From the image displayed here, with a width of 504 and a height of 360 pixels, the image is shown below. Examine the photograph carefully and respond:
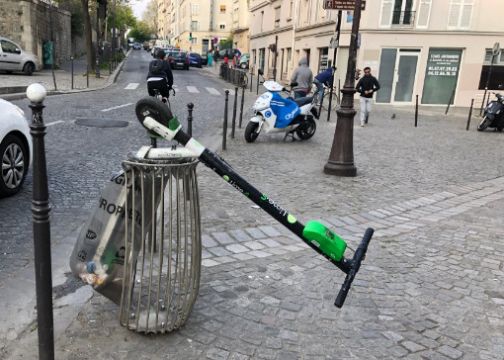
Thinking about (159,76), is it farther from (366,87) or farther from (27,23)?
(27,23)

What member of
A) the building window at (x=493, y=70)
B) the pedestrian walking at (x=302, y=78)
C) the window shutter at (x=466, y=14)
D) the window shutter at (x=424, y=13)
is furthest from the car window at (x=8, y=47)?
the building window at (x=493, y=70)

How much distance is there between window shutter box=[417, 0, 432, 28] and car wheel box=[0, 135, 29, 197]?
69.0ft

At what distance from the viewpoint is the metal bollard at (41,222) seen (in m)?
2.13

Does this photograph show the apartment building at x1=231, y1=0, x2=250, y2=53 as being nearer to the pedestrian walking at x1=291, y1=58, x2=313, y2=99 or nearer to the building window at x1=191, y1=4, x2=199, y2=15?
the building window at x1=191, y1=4, x2=199, y2=15

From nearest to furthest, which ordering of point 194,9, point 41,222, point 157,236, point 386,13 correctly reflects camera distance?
point 41,222 < point 157,236 < point 386,13 < point 194,9

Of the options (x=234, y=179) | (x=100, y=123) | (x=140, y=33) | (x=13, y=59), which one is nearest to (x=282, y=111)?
(x=100, y=123)

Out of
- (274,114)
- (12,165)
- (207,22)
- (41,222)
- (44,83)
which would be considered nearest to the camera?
(41,222)

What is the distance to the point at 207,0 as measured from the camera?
72000 mm

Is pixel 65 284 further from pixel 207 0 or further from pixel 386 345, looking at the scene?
pixel 207 0

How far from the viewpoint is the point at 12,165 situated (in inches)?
207

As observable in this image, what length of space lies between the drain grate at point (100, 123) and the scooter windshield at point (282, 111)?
11.6 ft

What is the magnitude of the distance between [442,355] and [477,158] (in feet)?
25.1

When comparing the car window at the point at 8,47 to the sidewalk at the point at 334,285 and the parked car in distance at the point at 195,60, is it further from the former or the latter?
the parked car in distance at the point at 195,60

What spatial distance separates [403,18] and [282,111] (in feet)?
50.3
